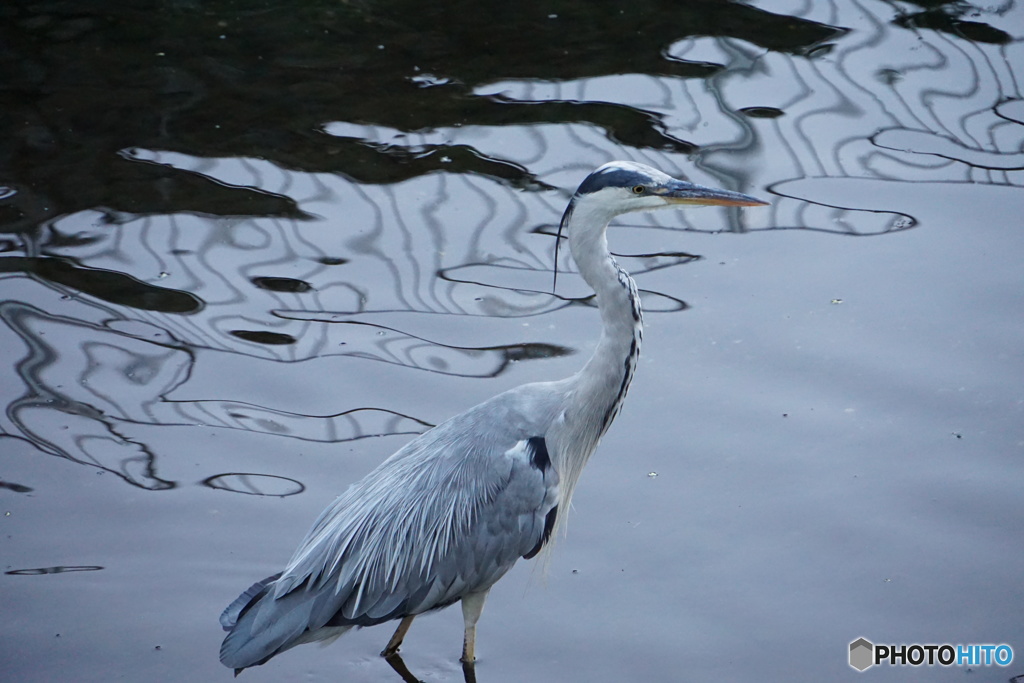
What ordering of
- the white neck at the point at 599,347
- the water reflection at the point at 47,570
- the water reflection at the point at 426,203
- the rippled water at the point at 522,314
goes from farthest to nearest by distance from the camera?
the water reflection at the point at 426,203, the water reflection at the point at 47,570, the rippled water at the point at 522,314, the white neck at the point at 599,347

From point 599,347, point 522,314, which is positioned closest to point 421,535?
point 599,347

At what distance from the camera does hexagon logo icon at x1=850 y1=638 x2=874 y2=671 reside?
359 cm

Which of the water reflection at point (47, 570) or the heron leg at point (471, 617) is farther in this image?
the water reflection at point (47, 570)

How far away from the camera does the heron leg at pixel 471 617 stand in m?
3.61

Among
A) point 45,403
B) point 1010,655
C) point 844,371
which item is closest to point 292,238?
point 45,403

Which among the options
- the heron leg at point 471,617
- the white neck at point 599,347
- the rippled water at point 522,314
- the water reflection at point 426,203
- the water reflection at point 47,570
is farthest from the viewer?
the water reflection at point 426,203

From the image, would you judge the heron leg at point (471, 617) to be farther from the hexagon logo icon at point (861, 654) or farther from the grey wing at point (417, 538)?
the hexagon logo icon at point (861, 654)

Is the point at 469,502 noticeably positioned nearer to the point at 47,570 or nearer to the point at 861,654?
the point at 861,654

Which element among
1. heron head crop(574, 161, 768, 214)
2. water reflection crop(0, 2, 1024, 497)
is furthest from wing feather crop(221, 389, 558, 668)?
water reflection crop(0, 2, 1024, 497)

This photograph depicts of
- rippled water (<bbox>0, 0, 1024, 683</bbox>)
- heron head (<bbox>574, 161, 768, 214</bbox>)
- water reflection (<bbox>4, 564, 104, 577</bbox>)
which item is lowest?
water reflection (<bbox>4, 564, 104, 577</bbox>)

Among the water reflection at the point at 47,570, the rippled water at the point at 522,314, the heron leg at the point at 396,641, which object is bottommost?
the heron leg at the point at 396,641

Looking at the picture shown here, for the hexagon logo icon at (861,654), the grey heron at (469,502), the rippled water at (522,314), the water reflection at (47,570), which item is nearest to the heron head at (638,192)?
the grey heron at (469,502)

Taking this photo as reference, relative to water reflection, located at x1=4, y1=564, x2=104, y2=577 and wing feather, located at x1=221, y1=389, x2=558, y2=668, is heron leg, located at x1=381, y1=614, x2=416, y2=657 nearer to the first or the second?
wing feather, located at x1=221, y1=389, x2=558, y2=668

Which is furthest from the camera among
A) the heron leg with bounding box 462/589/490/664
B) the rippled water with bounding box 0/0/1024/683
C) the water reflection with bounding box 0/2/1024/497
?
the water reflection with bounding box 0/2/1024/497
